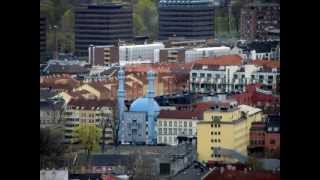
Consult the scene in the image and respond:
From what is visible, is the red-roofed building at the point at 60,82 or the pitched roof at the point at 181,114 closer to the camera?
the red-roofed building at the point at 60,82

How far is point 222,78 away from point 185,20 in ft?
0.65

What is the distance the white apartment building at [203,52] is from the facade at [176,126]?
5.8 inches

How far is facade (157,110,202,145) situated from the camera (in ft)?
4.26

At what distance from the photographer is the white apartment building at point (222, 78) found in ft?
4.53

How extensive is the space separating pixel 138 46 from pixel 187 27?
0.18m

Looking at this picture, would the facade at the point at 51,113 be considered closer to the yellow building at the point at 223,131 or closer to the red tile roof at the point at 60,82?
the red tile roof at the point at 60,82

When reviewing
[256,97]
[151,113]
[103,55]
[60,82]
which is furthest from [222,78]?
[60,82]

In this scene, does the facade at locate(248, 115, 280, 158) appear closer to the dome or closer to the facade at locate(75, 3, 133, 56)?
the dome

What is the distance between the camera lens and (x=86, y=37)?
139 cm

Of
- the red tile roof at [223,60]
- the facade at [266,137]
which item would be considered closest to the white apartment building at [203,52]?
the red tile roof at [223,60]

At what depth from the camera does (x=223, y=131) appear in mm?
1255
